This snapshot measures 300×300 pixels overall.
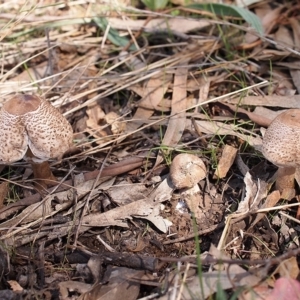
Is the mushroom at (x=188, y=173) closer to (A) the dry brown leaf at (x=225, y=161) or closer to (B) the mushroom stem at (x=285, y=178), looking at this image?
(A) the dry brown leaf at (x=225, y=161)

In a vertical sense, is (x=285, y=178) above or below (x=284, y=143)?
below

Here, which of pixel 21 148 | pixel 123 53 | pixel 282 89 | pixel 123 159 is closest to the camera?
pixel 21 148

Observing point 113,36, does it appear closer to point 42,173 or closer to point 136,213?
point 42,173

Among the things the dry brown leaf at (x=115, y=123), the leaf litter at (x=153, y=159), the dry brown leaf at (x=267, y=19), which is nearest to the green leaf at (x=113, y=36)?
the leaf litter at (x=153, y=159)

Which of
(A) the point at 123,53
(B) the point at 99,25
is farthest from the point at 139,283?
(B) the point at 99,25

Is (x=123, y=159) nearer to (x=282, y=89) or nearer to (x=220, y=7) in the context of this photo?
(x=282, y=89)

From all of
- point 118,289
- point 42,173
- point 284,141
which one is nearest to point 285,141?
point 284,141

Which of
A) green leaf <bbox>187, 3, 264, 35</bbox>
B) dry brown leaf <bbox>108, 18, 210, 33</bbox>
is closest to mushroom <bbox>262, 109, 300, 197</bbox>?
Answer: green leaf <bbox>187, 3, 264, 35</bbox>

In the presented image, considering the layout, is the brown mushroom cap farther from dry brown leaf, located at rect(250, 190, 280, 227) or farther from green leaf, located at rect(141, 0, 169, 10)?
green leaf, located at rect(141, 0, 169, 10)
